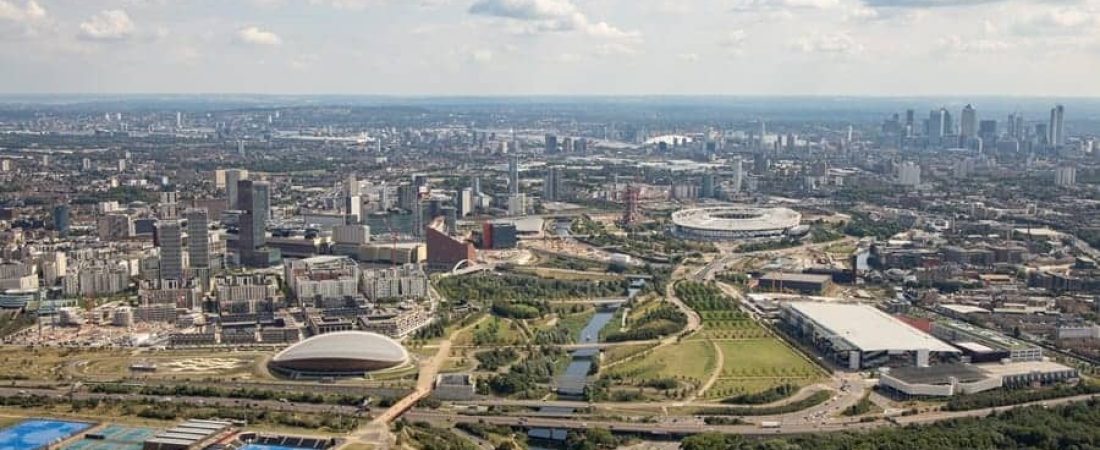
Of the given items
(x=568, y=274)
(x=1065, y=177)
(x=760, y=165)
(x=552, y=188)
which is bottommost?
(x=568, y=274)

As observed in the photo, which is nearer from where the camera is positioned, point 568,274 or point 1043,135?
point 568,274

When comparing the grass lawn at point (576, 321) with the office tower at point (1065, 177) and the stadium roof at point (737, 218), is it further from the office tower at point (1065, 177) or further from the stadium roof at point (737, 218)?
the office tower at point (1065, 177)

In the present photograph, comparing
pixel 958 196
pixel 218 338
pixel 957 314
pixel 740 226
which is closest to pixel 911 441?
pixel 957 314

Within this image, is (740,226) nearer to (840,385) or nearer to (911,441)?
(840,385)

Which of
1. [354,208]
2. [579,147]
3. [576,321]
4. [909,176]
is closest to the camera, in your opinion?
[576,321]

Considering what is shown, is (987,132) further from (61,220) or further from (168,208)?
(61,220)

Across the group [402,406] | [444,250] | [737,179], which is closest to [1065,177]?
[737,179]

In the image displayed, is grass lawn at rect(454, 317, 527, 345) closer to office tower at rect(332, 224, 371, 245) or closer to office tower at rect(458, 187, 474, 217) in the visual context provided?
office tower at rect(332, 224, 371, 245)

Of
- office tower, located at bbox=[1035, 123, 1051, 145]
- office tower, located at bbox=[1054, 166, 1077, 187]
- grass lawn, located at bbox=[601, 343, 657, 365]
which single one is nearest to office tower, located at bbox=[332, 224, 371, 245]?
grass lawn, located at bbox=[601, 343, 657, 365]
